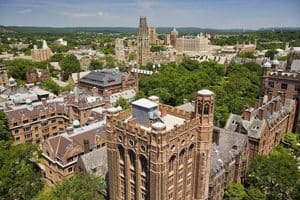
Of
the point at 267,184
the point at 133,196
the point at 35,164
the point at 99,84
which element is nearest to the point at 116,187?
the point at 133,196

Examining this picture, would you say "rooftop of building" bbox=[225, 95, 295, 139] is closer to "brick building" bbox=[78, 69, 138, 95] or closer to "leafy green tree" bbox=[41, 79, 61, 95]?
"brick building" bbox=[78, 69, 138, 95]

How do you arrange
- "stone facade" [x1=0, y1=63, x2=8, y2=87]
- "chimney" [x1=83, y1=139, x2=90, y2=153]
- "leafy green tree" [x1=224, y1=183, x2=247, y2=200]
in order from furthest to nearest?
"stone facade" [x1=0, y1=63, x2=8, y2=87]
"chimney" [x1=83, y1=139, x2=90, y2=153]
"leafy green tree" [x1=224, y1=183, x2=247, y2=200]

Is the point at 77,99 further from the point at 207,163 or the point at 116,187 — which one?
the point at 207,163

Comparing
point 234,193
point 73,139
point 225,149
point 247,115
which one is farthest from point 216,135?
point 73,139

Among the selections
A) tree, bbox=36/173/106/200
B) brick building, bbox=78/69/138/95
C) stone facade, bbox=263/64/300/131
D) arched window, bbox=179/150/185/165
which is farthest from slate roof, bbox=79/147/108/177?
brick building, bbox=78/69/138/95

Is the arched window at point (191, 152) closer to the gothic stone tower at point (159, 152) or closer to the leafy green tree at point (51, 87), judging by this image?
the gothic stone tower at point (159, 152)

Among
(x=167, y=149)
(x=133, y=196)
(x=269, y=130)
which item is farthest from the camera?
(x=269, y=130)

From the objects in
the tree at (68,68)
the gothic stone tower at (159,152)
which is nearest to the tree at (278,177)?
the gothic stone tower at (159,152)
